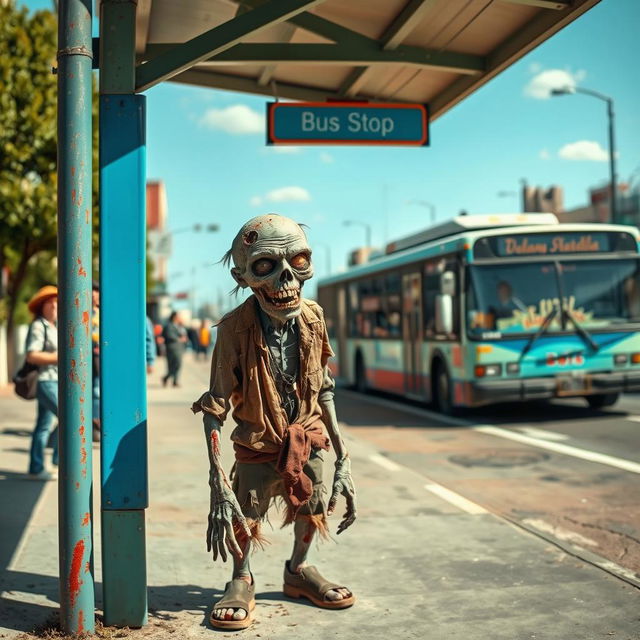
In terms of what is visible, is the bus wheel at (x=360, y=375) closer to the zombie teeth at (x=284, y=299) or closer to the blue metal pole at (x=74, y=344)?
the zombie teeth at (x=284, y=299)

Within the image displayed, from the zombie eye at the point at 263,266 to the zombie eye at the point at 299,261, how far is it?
97 mm

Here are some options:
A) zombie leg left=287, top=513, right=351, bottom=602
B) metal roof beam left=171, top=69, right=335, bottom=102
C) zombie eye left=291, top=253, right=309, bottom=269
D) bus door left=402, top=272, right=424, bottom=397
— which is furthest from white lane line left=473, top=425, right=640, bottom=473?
zombie eye left=291, top=253, right=309, bottom=269

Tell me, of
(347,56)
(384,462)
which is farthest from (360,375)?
(347,56)

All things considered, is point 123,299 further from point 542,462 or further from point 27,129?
point 27,129

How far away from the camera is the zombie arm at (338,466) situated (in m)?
4.20

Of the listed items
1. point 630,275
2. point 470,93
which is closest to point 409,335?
point 630,275

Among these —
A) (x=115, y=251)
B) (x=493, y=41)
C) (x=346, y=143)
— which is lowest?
(x=115, y=251)

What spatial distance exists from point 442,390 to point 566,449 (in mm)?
4442

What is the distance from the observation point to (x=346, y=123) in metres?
6.61

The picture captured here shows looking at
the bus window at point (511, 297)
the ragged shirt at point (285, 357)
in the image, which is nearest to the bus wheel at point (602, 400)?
the bus window at point (511, 297)

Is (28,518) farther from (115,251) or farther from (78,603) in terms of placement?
(115,251)

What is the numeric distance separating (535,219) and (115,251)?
11.0 m

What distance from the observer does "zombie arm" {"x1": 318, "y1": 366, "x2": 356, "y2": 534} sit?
4203 mm

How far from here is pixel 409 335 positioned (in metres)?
16.0
